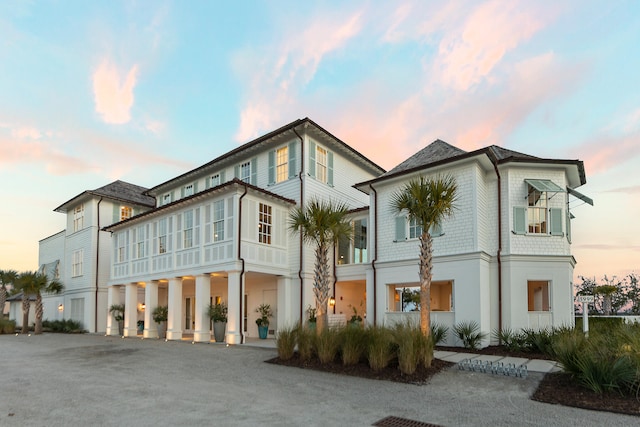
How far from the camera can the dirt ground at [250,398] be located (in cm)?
672

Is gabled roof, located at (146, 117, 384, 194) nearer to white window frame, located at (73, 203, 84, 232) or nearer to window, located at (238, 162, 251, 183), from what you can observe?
window, located at (238, 162, 251, 183)

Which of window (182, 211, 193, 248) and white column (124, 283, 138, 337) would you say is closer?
window (182, 211, 193, 248)

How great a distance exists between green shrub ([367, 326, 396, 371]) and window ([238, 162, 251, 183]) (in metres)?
12.7

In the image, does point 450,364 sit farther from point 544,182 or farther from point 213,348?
point 213,348

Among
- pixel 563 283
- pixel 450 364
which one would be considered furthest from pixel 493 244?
pixel 450 364

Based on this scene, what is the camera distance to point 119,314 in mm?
24562

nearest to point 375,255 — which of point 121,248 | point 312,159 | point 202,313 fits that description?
point 312,159

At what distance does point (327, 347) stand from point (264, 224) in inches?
321

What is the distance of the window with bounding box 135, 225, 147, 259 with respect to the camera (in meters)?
22.3

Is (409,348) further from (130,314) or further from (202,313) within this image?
(130,314)

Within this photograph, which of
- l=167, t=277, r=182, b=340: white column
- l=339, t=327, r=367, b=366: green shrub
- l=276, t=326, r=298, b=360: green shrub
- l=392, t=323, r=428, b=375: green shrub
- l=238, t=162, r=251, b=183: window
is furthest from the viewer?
l=238, t=162, r=251, b=183: window

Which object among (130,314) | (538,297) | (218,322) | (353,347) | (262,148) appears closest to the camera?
(353,347)

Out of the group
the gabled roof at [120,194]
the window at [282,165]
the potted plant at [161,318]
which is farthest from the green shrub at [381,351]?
the gabled roof at [120,194]

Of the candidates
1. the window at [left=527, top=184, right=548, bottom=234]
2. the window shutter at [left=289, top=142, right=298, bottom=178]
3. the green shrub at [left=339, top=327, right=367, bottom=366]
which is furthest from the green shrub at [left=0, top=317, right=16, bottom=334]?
the window at [left=527, top=184, right=548, bottom=234]
